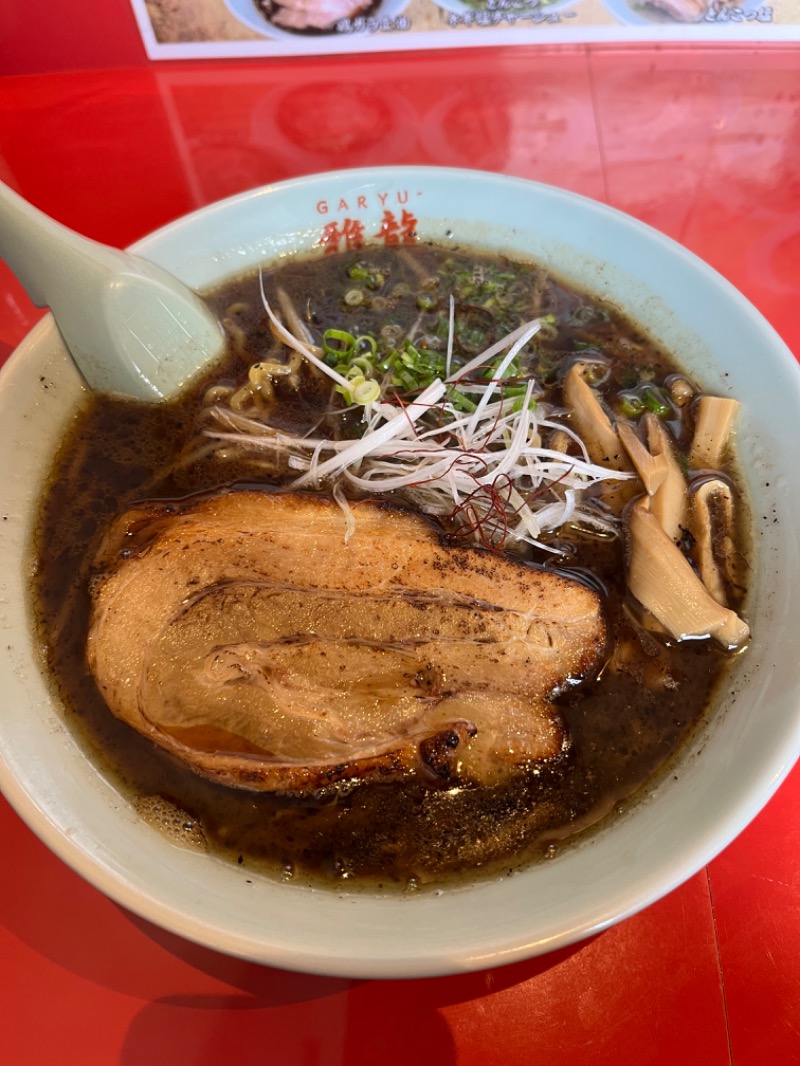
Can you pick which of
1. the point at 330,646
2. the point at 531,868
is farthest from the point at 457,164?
the point at 531,868

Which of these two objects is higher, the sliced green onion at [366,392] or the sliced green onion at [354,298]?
the sliced green onion at [354,298]

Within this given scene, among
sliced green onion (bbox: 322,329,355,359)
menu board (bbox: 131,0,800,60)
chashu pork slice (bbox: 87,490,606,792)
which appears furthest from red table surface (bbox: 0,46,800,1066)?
sliced green onion (bbox: 322,329,355,359)

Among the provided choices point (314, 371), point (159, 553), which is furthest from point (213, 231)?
point (159, 553)

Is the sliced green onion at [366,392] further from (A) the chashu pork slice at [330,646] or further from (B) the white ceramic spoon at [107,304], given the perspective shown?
(B) the white ceramic spoon at [107,304]

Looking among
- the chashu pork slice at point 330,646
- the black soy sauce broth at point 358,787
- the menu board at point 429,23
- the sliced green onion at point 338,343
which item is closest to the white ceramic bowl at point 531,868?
the black soy sauce broth at point 358,787

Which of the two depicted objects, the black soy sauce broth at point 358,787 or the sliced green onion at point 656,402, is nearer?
the black soy sauce broth at point 358,787

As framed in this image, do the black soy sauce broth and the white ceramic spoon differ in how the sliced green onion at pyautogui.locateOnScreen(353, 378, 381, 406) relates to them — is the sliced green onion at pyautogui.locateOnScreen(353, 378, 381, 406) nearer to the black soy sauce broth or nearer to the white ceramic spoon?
the black soy sauce broth
